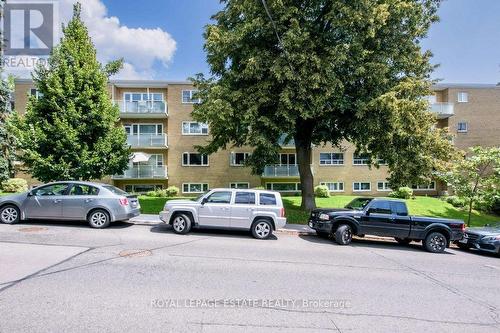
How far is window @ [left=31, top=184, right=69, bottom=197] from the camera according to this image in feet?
34.8

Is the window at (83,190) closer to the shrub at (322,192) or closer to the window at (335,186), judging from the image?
the shrub at (322,192)

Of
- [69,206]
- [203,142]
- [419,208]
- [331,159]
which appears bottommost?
[419,208]

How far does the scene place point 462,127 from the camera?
2870cm

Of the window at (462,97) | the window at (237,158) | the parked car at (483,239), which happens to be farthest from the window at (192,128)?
the window at (462,97)

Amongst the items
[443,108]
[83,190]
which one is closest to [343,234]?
[83,190]

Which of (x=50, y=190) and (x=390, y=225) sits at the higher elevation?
(x=50, y=190)

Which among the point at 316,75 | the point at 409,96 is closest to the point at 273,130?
the point at 316,75

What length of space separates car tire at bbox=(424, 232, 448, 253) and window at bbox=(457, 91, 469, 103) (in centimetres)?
2433

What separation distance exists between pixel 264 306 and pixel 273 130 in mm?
9984

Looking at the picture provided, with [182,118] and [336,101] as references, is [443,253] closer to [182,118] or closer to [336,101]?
[336,101]

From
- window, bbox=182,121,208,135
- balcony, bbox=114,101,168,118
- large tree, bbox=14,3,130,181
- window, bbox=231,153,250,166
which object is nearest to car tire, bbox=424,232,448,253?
large tree, bbox=14,3,130,181

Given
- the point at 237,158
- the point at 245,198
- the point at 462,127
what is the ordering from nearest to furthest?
the point at 245,198 < the point at 237,158 < the point at 462,127

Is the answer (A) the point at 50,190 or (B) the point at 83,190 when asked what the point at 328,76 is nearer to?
(B) the point at 83,190

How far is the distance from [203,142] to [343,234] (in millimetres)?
19465
